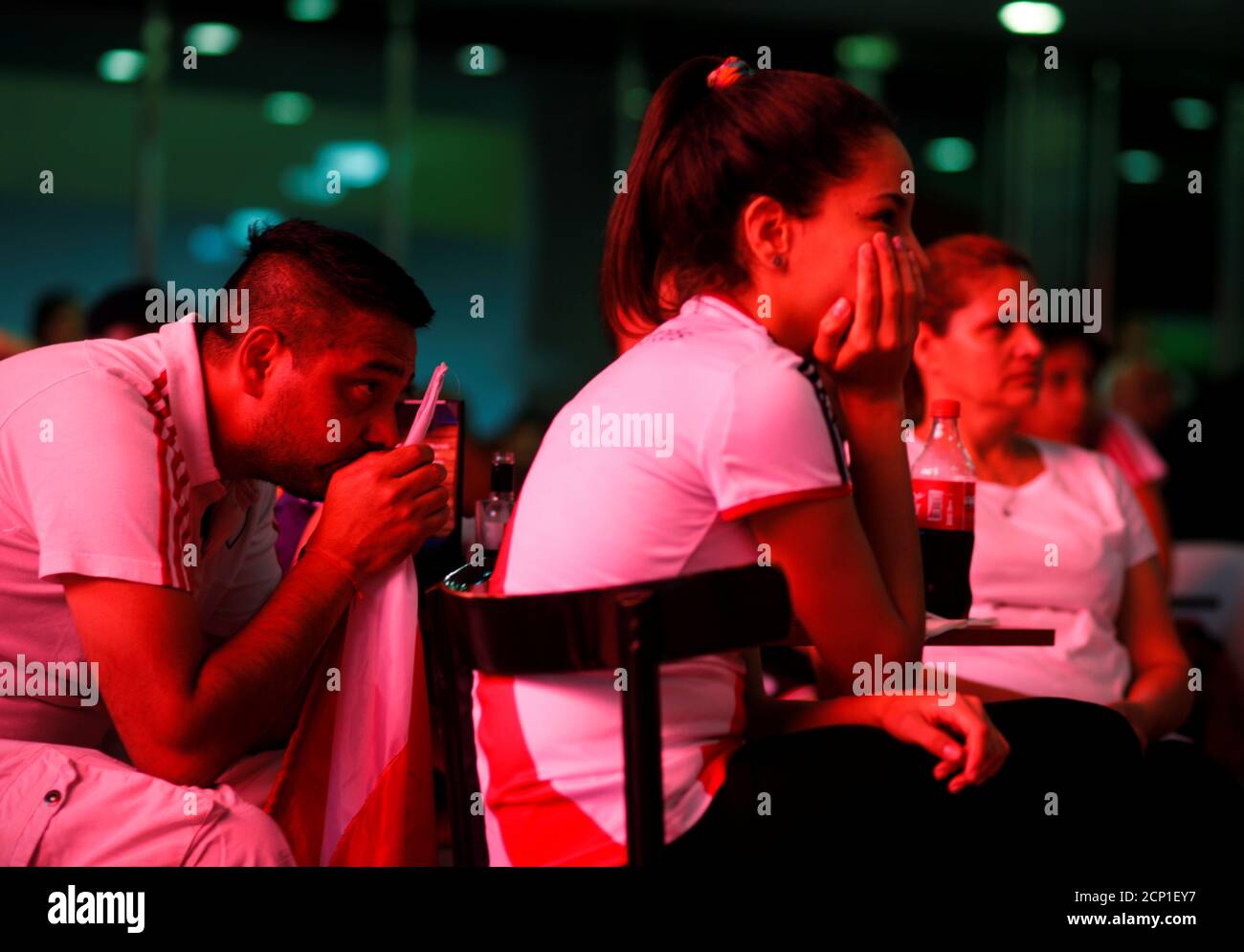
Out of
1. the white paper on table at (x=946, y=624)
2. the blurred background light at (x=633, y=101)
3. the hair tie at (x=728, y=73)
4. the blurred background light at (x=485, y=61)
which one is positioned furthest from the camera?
the blurred background light at (x=633, y=101)

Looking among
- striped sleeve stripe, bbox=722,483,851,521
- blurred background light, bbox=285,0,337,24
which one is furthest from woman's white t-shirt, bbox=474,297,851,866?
blurred background light, bbox=285,0,337,24

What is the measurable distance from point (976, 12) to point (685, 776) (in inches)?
257

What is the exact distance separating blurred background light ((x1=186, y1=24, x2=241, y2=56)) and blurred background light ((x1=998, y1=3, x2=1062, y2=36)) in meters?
3.96

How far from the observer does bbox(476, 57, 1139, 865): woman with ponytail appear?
1271mm

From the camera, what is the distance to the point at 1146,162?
7.63 metres

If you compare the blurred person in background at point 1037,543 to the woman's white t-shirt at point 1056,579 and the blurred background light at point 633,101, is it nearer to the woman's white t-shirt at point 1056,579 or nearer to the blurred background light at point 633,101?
the woman's white t-shirt at point 1056,579

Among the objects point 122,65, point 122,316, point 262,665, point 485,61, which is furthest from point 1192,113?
point 262,665

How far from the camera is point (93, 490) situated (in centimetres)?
141

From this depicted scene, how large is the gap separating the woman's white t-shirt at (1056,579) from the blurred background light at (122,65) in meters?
5.55

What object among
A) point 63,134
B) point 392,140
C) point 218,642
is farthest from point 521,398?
point 218,642

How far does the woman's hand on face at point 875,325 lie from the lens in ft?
4.74

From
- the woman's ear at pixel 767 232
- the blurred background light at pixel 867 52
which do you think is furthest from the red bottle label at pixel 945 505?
the blurred background light at pixel 867 52

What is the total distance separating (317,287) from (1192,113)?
7.33 metres
